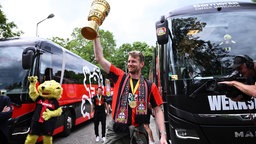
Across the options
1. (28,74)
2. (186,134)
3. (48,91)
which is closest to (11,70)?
(28,74)

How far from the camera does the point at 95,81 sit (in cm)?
1491

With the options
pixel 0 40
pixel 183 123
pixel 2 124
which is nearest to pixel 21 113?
pixel 2 124

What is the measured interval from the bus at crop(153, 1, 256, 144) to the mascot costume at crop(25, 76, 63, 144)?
2.88 meters

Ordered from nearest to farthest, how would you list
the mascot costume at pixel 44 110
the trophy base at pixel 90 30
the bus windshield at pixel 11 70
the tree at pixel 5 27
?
1. the trophy base at pixel 90 30
2. the mascot costume at pixel 44 110
3. the bus windshield at pixel 11 70
4. the tree at pixel 5 27

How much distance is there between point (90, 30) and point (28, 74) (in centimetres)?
490

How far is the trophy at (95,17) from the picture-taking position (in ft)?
8.29

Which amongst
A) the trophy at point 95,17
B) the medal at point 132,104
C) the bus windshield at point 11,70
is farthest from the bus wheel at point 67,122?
the trophy at point 95,17

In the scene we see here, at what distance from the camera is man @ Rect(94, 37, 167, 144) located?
117 inches

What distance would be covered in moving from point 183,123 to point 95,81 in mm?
10598

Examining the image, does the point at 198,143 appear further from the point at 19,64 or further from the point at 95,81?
the point at 95,81

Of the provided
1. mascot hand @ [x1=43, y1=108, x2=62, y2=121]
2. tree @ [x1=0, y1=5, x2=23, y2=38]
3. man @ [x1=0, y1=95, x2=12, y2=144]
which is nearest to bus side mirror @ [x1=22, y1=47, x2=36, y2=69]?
man @ [x1=0, y1=95, x2=12, y2=144]

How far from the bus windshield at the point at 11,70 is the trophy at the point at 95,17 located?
4.78 metres

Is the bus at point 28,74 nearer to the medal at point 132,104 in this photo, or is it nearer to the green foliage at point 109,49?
the medal at point 132,104

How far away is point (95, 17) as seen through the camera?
259cm
